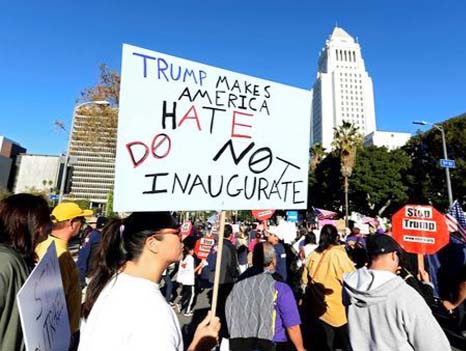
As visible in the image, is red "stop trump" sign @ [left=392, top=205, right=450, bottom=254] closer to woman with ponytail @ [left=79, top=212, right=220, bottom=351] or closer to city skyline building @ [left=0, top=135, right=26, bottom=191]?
woman with ponytail @ [left=79, top=212, right=220, bottom=351]

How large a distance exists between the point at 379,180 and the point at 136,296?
1553 inches

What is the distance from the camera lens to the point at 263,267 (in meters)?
3.08

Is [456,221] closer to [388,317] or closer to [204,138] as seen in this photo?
[388,317]

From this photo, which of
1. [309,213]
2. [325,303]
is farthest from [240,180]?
[309,213]

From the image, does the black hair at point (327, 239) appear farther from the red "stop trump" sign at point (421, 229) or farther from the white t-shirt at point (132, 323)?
the white t-shirt at point (132, 323)

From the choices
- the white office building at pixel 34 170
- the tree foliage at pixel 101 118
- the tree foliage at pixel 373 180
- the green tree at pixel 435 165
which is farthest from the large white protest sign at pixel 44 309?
the white office building at pixel 34 170

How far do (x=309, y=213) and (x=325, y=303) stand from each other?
51.1 meters

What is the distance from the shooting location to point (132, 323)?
124cm

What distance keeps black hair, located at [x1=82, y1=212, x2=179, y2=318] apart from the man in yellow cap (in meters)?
1.16

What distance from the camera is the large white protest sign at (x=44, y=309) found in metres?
1.21

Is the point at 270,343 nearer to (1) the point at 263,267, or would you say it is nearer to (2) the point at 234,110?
(1) the point at 263,267

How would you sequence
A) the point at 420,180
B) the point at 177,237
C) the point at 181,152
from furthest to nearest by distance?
the point at 420,180
the point at 181,152
the point at 177,237

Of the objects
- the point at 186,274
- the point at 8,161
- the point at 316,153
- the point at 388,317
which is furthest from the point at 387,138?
the point at 8,161

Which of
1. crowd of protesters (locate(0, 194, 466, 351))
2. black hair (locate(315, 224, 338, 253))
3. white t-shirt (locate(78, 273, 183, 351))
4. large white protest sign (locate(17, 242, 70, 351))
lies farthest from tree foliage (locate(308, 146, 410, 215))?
white t-shirt (locate(78, 273, 183, 351))
